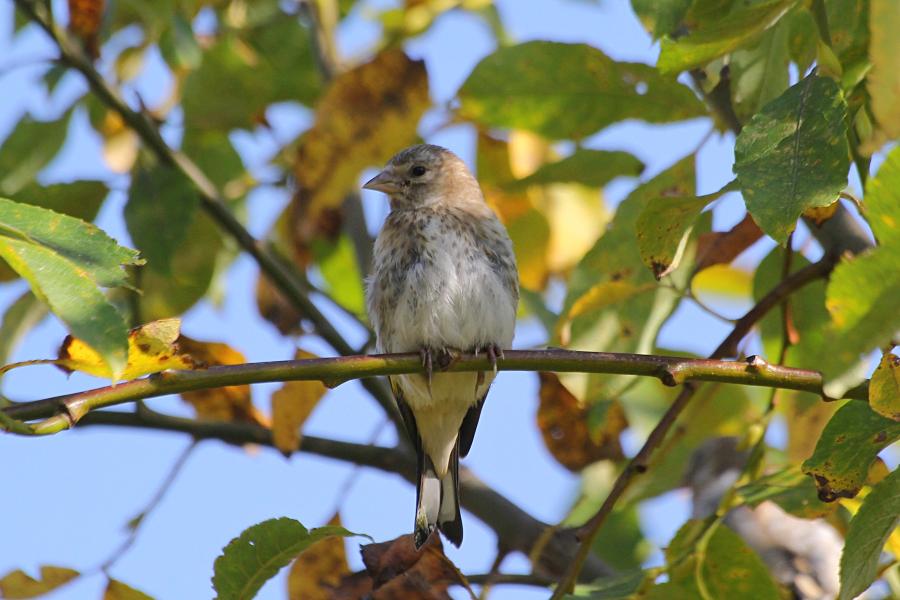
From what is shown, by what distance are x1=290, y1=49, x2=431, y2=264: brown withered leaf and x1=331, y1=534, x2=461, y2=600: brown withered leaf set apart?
1.71 m

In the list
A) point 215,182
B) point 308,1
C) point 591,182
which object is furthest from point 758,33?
point 308,1

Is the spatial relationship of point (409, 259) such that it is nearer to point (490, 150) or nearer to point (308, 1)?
point (490, 150)

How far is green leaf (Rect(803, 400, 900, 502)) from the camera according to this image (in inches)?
93.7

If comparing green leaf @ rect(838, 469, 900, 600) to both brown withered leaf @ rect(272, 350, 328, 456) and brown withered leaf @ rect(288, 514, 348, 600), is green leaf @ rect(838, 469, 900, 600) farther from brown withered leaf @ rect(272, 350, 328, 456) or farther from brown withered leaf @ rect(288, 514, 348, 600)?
brown withered leaf @ rect(272, 350, 328, 456)

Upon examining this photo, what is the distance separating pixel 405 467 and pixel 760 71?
2.01 meters

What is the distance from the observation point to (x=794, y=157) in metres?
2.25

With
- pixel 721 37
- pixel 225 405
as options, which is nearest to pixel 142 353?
pixel 721 37

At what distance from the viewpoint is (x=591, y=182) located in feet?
13.3

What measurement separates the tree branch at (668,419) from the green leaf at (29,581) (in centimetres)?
119

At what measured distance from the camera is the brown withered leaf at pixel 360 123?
4383 millimetres

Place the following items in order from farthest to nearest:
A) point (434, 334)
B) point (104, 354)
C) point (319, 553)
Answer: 1. point (434, 334)
2. point (319, 553)
3. point (104, 354)

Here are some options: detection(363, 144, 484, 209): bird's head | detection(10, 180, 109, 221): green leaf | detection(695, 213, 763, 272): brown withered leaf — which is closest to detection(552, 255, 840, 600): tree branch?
detection(695, 213, 763, 272): brown withered leaf

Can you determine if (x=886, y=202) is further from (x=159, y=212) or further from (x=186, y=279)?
(x=186, y=279)

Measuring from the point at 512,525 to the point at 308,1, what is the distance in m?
2.59
